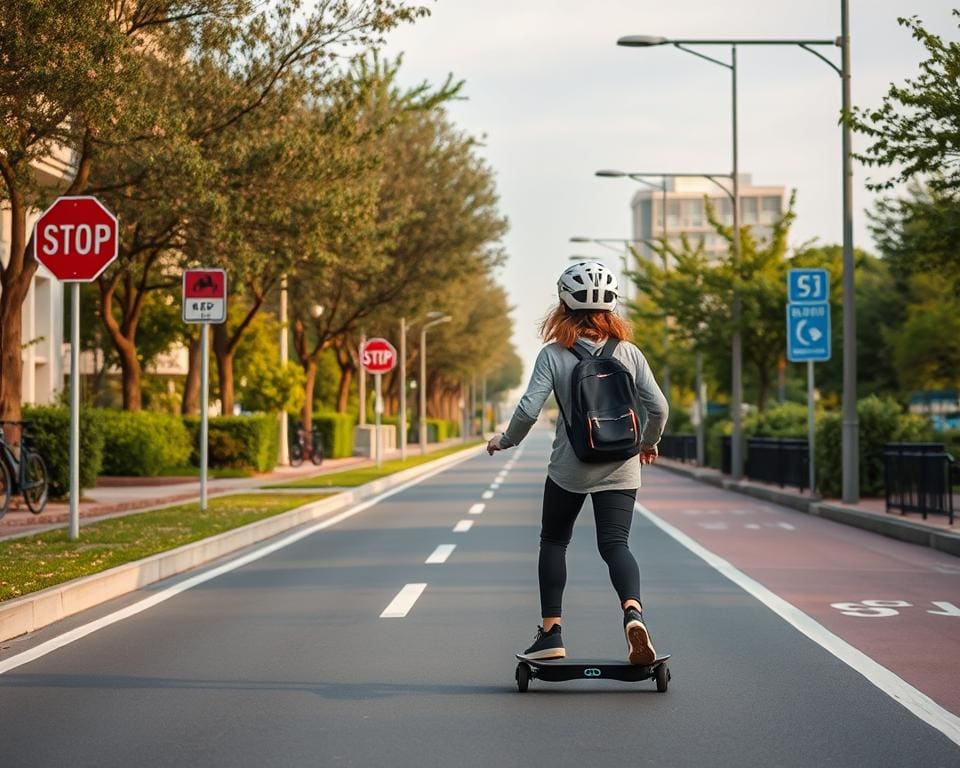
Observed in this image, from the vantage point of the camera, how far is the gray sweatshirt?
21.5 feet

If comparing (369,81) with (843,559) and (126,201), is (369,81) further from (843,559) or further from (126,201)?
(843,559)

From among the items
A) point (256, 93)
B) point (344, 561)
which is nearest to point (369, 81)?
point (256, 93)

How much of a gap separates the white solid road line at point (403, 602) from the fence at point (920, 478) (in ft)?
25.7

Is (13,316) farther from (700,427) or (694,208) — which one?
(694,208)

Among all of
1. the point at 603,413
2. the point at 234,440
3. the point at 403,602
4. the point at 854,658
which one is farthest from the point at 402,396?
the point at 603,413

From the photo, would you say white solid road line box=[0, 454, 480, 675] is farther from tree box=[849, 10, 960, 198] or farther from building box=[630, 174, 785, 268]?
building box=[630, 174, 785, 268]

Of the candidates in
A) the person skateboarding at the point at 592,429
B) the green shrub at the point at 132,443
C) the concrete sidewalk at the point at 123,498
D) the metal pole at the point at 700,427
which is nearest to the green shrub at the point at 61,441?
the concrete sidewalk at the point at 123,498

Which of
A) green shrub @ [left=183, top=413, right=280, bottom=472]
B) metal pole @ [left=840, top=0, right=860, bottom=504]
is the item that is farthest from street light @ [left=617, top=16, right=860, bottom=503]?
green shrub @ [left=183, top=413, right=280, bottom=472]

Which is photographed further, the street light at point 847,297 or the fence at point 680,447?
the fence at point 680,447

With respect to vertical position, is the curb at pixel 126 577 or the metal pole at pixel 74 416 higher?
the metal pole at pixel 74 416

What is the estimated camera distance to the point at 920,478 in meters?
17.3

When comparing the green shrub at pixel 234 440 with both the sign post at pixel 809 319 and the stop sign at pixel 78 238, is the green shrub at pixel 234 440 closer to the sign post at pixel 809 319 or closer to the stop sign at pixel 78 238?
the sign post at pixel 809 319

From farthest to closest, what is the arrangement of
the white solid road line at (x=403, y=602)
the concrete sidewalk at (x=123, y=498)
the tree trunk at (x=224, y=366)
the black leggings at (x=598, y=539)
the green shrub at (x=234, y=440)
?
the tree trunk at (x=224, y=366) < the green shrub at (x=234, y=440) < the concrete sidewalk at (x=123, y=498) < the white solid road line at (x=403, y=602) < the black leggings at (x=598, y=539)

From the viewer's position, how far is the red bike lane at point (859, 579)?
308 inches
